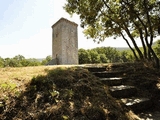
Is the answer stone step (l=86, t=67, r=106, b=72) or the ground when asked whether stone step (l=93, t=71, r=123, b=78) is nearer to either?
stone step (l=86, t=67, r=106, b=72)

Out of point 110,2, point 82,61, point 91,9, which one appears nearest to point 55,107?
point 91,9

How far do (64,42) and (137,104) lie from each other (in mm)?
13863

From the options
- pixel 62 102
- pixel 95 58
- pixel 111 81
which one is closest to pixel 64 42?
pixel 111 81

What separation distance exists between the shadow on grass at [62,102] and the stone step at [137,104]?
0.34m

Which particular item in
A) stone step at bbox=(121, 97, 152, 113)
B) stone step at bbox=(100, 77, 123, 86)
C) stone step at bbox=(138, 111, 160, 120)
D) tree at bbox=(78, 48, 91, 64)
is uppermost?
tree at bbox=(78, 48, 91, 64)

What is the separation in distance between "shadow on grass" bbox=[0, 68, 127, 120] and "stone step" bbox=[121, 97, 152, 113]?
1.11ft

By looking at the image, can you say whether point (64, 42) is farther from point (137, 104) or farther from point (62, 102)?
point (62, 102)

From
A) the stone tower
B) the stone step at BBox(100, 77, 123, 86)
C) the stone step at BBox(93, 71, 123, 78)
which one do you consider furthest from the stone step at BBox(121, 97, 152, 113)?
the stone tower

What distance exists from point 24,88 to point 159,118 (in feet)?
9.48

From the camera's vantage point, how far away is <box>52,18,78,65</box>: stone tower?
17.0 m

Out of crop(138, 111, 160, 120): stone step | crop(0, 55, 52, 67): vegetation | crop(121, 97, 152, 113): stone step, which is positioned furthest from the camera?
crop(0, 55, 52, 67): vegetation

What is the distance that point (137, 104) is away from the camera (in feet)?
12.4

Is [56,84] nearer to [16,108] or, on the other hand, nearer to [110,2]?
[16,108]

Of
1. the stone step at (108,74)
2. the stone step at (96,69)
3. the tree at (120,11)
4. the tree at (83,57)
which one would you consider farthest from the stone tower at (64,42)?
the tree at (83,57)
